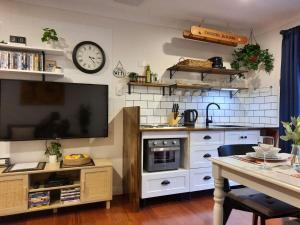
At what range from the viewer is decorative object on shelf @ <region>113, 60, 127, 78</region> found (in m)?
2.91

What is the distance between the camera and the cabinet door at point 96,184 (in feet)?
7.79

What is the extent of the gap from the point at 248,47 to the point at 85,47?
240 cm

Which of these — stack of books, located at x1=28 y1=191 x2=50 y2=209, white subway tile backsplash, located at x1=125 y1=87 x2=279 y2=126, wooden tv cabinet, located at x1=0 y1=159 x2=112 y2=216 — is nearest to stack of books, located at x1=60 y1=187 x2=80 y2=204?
wooden tv cabinet, located at x1=0 y1=159 x2=112 y2=216

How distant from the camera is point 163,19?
311 centimetres

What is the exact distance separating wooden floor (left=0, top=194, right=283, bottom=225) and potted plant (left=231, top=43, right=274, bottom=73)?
211 cm

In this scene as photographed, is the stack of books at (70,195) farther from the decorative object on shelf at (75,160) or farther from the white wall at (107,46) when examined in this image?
the white wall at (107,46)

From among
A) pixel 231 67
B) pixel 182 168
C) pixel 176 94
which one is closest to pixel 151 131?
pixel 182 168

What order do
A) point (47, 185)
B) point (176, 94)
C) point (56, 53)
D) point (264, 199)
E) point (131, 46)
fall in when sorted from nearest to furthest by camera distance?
point (264, 199) < point (47, 185) < point (56, 53) < point (131, 46) < point (176, 94)

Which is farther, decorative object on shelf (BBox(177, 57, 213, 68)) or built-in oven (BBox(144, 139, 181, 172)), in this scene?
decorative object on shelf (BBox(177, 57, 213, 68))

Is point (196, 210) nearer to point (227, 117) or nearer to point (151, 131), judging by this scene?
point (151, 131)

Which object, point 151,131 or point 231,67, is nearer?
point 151,131

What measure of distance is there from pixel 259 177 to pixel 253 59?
8.72ft

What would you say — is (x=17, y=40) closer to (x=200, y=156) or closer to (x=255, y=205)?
(x=200, y=156)

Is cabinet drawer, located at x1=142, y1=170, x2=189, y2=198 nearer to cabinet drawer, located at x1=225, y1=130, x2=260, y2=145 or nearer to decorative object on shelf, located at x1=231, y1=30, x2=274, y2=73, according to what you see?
cabinet drawer, located at x1=225, y1=130, x2=260, y2=145
